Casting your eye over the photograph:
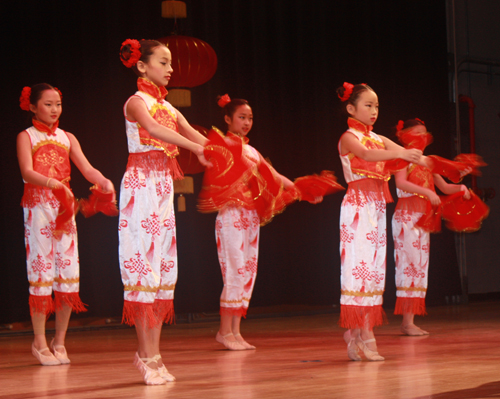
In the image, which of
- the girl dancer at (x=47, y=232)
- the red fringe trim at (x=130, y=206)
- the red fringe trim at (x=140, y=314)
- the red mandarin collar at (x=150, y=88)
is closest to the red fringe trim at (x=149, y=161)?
the red fringe trim at (x=130, y=206)

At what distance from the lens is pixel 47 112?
11.6ft

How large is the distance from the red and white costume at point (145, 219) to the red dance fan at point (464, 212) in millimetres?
Answer: 1835

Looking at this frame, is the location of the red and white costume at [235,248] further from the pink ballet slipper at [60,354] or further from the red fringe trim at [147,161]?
the red fringe trim at [147,161]

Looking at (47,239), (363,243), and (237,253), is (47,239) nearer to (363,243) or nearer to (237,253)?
(237,253)

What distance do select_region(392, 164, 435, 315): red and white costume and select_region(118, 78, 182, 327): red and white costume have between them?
222 centimetres

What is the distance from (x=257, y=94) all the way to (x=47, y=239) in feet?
10.1

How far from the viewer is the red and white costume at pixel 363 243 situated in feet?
10.6

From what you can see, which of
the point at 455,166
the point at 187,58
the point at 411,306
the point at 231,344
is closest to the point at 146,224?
the point at 231,344

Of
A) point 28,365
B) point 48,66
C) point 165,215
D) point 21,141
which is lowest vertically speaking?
point 28,365

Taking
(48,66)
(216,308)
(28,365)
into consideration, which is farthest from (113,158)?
(28,365)

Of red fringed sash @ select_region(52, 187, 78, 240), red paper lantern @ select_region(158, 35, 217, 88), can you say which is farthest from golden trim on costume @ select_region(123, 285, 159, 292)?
red paper lantern @ select_region(158, 35, 217, 88)

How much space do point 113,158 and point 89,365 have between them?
2.35m

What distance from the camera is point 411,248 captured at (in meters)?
4.52

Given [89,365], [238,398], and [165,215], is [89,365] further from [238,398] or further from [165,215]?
[238,398]
